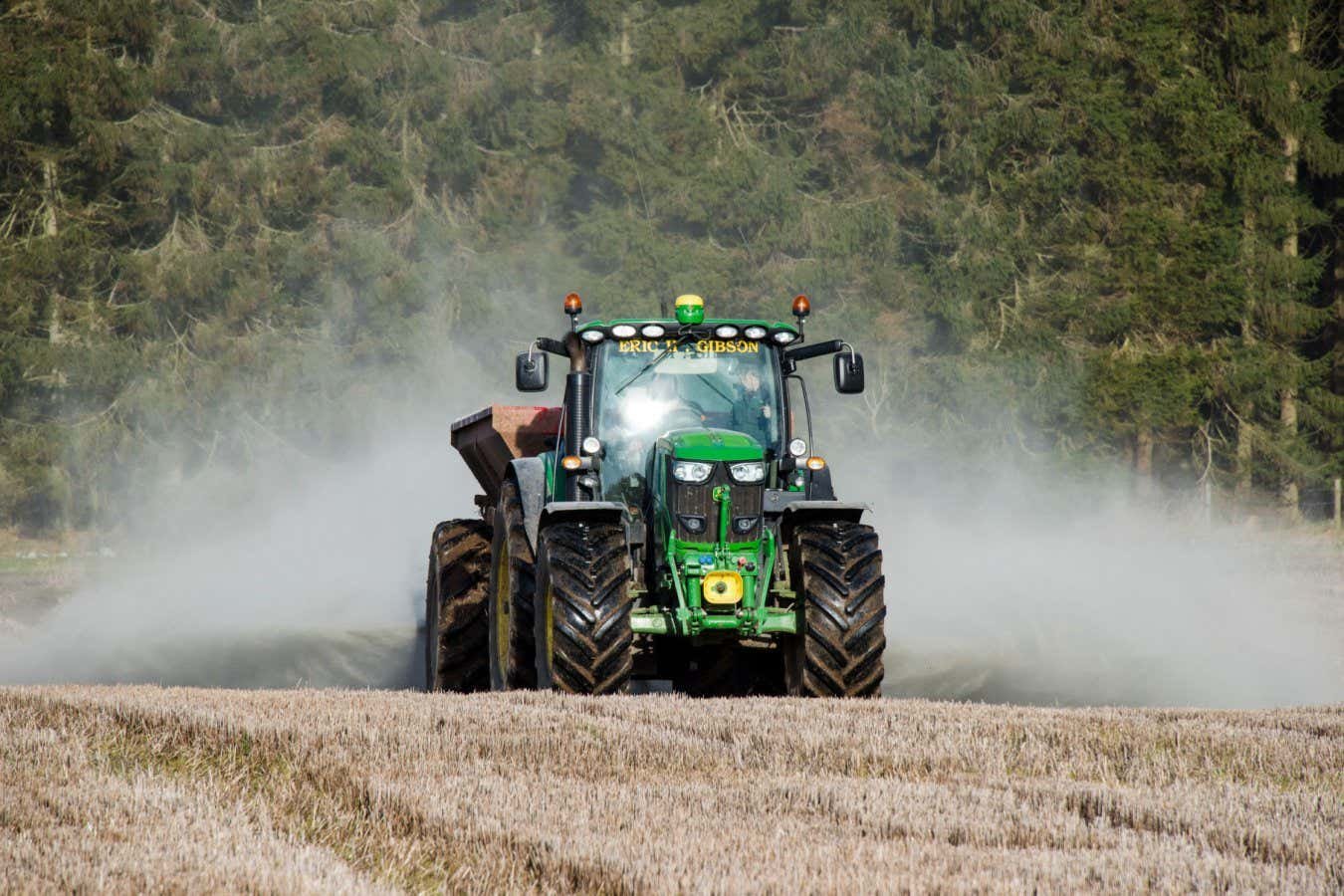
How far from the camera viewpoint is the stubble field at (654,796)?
5918mm

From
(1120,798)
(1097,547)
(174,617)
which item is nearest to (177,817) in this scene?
(1120,798)

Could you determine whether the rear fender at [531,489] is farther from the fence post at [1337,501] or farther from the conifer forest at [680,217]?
the fence post at [1337,501]

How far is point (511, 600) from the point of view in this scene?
1226 cm

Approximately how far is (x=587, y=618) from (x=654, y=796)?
3.72 meters

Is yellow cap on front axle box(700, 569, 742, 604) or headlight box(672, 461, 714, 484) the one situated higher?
headlight box(672, 461, 714, 484)

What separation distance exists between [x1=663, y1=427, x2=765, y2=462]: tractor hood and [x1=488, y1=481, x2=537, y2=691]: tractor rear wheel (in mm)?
1284

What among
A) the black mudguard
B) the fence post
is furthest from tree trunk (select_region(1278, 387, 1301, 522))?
the black mudguard

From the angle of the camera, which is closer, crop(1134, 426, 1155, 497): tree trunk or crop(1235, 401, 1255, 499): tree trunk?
crop(1134, 426, 1155, 497): tree trunk

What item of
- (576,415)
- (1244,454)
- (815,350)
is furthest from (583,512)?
(1244,454)

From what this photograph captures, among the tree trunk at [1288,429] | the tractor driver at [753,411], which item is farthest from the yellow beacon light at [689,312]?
the tree trunk at [1288,429]

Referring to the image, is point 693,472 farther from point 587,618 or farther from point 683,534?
point 587,618

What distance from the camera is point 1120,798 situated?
730 cm

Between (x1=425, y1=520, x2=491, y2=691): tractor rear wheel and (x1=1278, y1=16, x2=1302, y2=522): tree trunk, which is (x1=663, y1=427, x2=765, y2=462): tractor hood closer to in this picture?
(x1=425, y1=520, x2=491, y2=691): tractor rear wheel

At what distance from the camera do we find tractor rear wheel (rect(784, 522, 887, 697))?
1124cm
